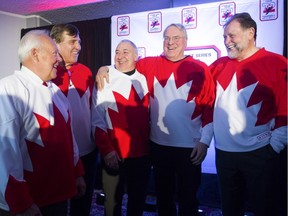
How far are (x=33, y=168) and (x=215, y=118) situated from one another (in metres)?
1.12

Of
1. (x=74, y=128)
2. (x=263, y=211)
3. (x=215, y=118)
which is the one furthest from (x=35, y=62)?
(x=263, y=211)

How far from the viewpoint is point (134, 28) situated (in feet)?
11.1

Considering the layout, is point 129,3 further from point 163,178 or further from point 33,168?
point 33,168

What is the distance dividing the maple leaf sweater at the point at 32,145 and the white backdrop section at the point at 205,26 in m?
2.13

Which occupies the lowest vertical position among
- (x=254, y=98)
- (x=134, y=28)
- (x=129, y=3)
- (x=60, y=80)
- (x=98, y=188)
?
(x=98, y=188)

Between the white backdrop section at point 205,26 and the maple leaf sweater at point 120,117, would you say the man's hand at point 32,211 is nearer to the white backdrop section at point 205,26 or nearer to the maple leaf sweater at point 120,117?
the maple leaf sweater at point 120,117

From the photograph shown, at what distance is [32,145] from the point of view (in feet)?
3.76

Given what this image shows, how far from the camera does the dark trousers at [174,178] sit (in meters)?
1.82

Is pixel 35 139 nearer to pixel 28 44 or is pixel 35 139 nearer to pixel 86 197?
pixel 28 44

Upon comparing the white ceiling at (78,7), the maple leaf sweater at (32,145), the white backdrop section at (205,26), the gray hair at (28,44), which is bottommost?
the maple leaf sweater at (32,145)

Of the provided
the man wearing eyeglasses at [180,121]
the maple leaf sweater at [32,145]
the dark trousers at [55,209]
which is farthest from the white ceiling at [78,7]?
the dark trousers at [55,209]

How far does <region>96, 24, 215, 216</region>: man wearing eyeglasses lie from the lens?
1816 millimetres

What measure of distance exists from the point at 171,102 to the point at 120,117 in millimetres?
351

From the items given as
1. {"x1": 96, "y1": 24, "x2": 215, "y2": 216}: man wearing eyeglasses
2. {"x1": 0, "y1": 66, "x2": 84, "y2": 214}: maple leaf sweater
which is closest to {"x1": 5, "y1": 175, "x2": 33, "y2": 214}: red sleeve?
{"x1": 0, "y1": 66, "x2": 84, "y2": 214}: maple leaf sweater
